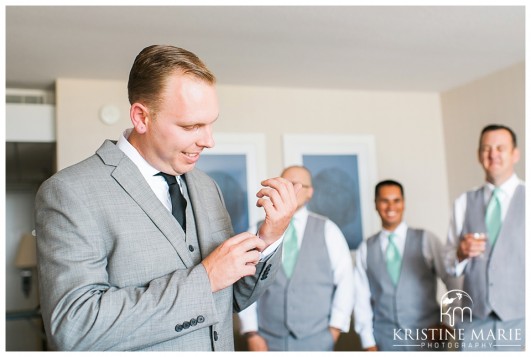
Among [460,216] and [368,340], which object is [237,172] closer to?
[368,340]

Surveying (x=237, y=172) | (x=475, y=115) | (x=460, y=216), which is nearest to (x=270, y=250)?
(x=460, y=216)

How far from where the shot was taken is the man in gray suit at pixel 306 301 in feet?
9.10

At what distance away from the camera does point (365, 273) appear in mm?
3045

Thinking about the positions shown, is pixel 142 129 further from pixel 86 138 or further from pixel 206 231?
pixel 86 138

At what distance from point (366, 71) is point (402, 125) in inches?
35.6

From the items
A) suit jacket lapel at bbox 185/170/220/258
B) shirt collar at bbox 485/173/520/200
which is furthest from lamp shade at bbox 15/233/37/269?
suit jacket lapel at bbox 185/170/220/258

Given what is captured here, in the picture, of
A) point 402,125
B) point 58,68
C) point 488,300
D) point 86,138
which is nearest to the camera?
point 488,300

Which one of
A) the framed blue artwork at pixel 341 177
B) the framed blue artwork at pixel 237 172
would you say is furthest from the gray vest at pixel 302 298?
the framed blue artwork at pixel 341 177

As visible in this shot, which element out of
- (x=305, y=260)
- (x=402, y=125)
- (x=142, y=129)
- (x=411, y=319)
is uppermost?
(x=402, y=125)

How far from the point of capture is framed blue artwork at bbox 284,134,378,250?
4.23 metres

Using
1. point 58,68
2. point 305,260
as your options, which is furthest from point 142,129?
point 58,68

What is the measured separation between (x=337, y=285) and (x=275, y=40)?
53.9 inches

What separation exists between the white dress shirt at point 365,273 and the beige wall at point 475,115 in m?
1.14

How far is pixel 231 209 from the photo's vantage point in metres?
4.00
